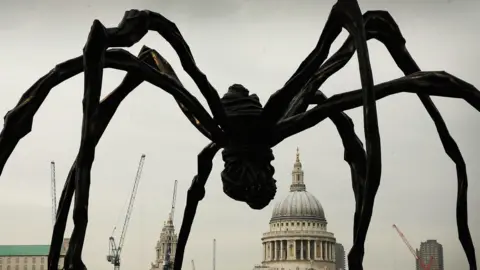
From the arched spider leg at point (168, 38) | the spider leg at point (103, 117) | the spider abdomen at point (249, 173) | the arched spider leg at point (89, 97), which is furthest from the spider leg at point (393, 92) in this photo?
the arched spider leg at point (89, 97)

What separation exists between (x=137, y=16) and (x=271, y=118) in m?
1.46

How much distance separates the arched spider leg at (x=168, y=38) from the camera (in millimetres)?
6062

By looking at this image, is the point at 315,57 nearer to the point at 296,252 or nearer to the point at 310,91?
the point at 310,91

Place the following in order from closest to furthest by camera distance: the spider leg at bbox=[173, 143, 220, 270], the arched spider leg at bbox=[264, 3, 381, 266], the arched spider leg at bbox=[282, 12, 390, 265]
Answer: the arched spider leg at bbox=[264, 3, 381, 266], the arched spider leg at bbox=[282, 12, 390, 265], the spider leg at bbox=[173, 143, 220, 270]

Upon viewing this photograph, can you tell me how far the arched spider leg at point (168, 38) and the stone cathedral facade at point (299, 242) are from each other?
3193 inches

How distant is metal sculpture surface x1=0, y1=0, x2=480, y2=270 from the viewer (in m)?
5.50

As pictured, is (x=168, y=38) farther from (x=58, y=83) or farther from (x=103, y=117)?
(x=58, y=83)

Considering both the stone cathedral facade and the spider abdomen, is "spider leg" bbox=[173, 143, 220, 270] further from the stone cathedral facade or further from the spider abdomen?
the stone cathedral facade

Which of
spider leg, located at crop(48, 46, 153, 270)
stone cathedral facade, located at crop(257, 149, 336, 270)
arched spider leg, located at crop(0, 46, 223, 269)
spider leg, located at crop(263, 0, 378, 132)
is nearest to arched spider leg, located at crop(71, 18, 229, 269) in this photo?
arched spider leg, located at crop(0, 46, 223, 269)

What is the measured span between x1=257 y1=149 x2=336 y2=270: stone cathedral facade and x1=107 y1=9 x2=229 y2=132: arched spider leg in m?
81.1

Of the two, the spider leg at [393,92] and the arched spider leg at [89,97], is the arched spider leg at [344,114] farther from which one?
the arched spider leg at [89,97]

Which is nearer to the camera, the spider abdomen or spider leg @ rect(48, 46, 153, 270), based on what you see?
spider leg @ rect(48, 46, 153, 270)

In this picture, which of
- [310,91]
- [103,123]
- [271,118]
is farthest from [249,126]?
[103,123]

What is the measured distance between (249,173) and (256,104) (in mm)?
701
